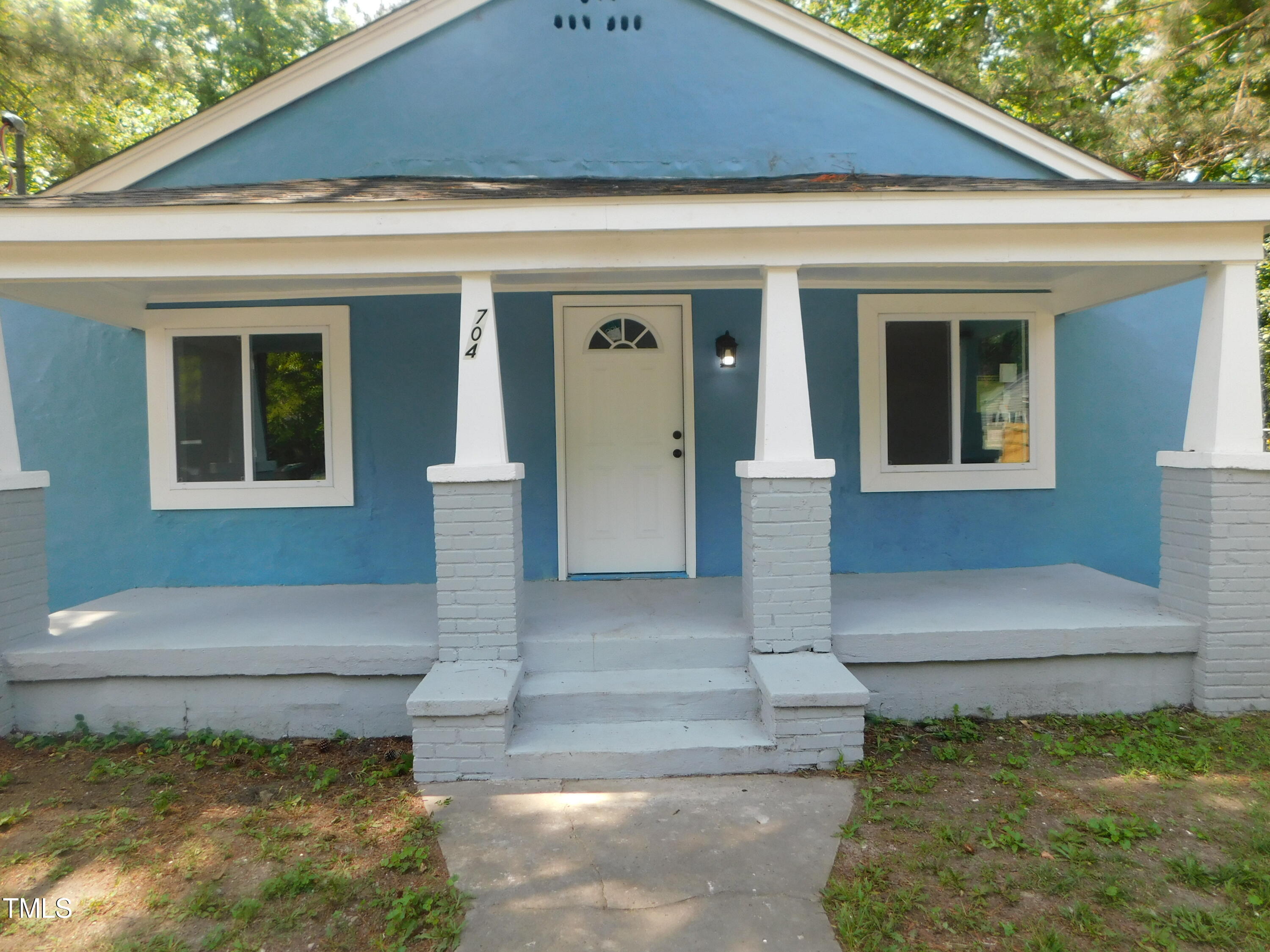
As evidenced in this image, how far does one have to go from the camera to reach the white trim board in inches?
225

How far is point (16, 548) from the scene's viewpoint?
4.29m

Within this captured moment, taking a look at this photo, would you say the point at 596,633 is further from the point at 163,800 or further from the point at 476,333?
the point at 163,800

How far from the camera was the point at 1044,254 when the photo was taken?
425 centimetres

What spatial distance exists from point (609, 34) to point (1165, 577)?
5.72 metres

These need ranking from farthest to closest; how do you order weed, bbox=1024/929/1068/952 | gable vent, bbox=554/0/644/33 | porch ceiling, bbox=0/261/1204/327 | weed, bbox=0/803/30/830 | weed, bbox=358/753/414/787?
gable vent, bbox=554/0/644/33
porch ceiling, bbox=0/261/1204/327
weed, bbox=358/753/414/787
weed, bbox=0/803/30/830
weed, bbox=1024/929/1068/952

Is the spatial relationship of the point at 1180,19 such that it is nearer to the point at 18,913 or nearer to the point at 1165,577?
the point at 1165,577

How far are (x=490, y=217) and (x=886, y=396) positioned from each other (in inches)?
136

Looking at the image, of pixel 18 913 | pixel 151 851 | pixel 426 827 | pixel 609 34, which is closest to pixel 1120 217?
pixel 609 34

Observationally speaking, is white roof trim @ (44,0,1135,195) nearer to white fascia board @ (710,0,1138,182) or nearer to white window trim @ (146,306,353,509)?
white fascia board @ (710,0,1138,182)

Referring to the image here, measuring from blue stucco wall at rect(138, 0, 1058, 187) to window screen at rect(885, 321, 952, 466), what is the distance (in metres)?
1.37

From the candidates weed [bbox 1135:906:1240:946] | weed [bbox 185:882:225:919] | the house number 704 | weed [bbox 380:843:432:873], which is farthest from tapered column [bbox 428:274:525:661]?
weed [bbox 1135:906:1240:946]

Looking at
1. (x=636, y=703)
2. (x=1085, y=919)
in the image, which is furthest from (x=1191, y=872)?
(x=636, y=703)

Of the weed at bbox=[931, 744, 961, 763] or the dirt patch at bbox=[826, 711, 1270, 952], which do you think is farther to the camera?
the weed at bbox=[931, 744, 961, 763]

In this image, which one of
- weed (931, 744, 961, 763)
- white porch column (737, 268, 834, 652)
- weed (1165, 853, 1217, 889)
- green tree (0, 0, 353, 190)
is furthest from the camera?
green tree (0, 0, 353, 190)
